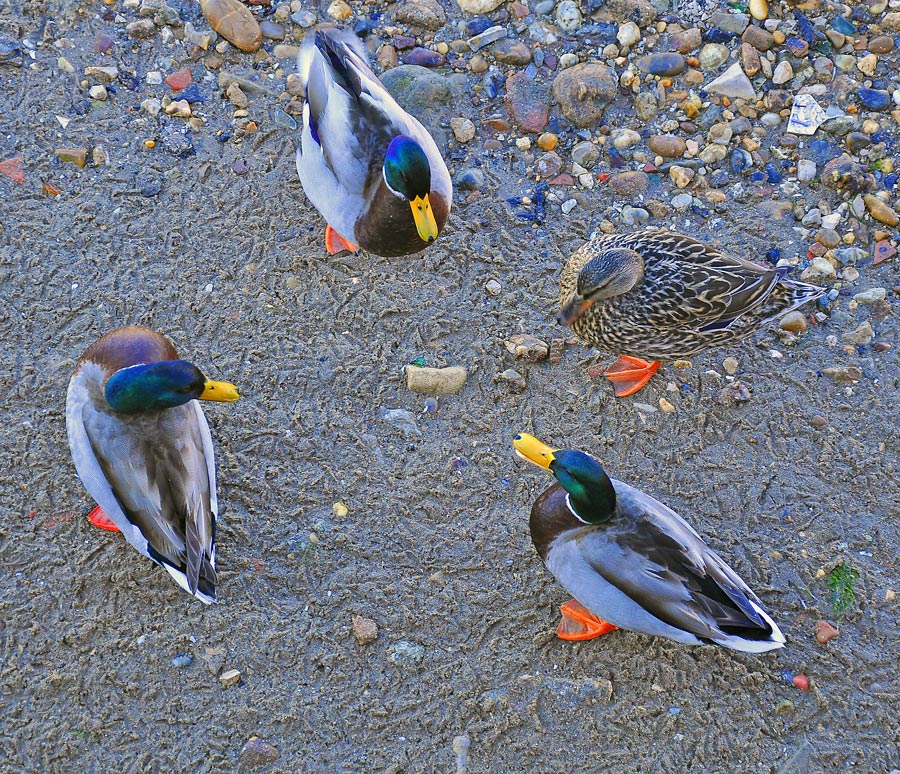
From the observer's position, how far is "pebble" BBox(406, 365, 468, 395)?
158 inches

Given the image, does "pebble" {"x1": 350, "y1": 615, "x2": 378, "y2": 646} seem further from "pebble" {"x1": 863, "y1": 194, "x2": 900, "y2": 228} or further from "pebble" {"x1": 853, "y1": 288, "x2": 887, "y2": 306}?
"pebble" {"x1": 863, "y1": 194, "x2": 900, "y2": 228}

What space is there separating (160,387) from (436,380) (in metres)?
1.21

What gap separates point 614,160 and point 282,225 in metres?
1.65

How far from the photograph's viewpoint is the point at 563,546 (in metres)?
3.33

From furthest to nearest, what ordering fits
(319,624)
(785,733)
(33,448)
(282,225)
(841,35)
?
(841,35) → (282,225) → (33,448) → (319,624) → (785,733)

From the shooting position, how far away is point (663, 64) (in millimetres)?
4836

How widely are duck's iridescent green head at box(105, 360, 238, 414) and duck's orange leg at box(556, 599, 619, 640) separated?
1.44 metres

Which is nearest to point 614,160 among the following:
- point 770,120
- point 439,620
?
point 770,120

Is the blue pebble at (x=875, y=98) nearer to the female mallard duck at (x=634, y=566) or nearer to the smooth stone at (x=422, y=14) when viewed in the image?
the smooth stone at (x=422, y=14)

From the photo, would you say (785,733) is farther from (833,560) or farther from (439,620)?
(439,620)

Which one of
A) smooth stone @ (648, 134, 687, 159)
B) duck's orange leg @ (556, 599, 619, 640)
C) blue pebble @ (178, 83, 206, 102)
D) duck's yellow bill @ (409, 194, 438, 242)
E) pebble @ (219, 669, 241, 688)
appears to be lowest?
pebble @ (219, 669, 241, 688)

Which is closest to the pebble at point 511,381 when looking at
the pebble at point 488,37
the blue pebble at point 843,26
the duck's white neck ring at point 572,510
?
the duck's white neck ring at point 572,510

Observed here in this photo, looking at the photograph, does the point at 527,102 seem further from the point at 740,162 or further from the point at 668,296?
the point at 668,296

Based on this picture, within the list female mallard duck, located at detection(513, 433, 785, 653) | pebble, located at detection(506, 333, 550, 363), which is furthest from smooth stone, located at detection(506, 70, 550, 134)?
female mallard duck, located at detection(513, 433, 785, 653)
